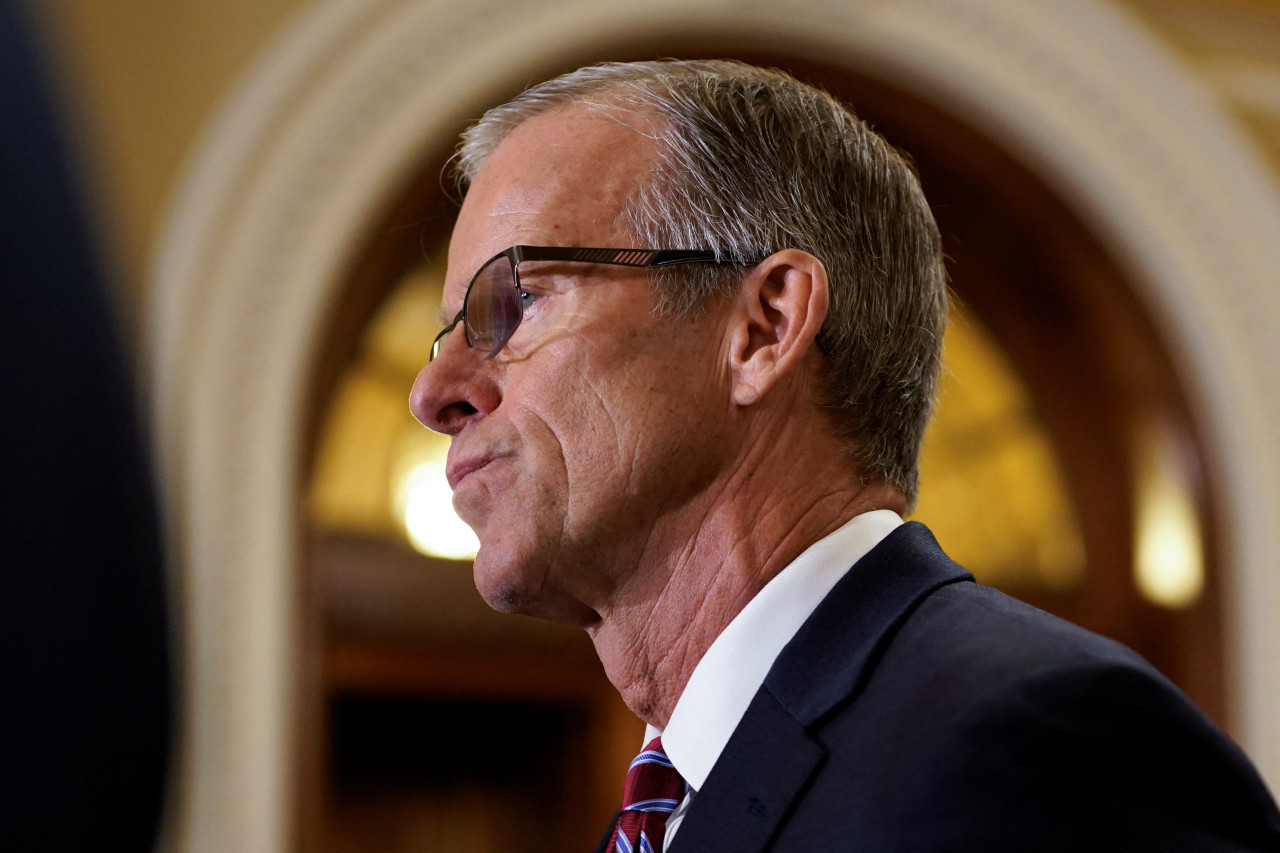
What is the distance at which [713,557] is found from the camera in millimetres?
1527

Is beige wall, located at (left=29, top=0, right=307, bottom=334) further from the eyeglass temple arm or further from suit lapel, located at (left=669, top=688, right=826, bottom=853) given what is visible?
suit lapel, located at (left=669, top=688, right=826, bottom=853)

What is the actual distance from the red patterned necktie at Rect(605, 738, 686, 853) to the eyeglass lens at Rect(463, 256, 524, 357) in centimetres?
56

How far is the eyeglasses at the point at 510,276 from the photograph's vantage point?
1.62 metres

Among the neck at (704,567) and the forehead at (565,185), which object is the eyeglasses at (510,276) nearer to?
the forehead at (565,185)

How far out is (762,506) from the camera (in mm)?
1550

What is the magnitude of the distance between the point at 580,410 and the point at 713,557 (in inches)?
9.7

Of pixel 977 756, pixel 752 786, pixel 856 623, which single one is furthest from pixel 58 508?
pixel 856 623

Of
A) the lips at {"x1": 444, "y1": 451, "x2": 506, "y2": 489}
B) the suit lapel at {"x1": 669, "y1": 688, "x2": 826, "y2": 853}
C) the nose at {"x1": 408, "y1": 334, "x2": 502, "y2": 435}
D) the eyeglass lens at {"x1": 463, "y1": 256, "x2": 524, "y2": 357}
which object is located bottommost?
the suit lapel at {"x1": 669, "y1": 688, "x2": 826, "y2": 853}

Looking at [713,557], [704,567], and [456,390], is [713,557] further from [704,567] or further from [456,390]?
[456,390]

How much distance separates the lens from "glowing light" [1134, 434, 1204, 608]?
14.1ft

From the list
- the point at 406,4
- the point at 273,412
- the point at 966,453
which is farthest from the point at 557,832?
the point at 406,4

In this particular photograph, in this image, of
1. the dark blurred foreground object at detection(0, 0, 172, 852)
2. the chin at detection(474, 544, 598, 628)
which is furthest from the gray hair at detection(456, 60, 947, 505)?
the dark blurred foreground object at detection(0, 0, 172, 852)

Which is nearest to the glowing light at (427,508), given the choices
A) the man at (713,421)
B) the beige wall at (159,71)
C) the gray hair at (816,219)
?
the beige wall at (159,71)

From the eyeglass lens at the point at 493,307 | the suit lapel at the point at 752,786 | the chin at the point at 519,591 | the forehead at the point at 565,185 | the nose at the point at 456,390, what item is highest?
the forehead at the point at 565,185
